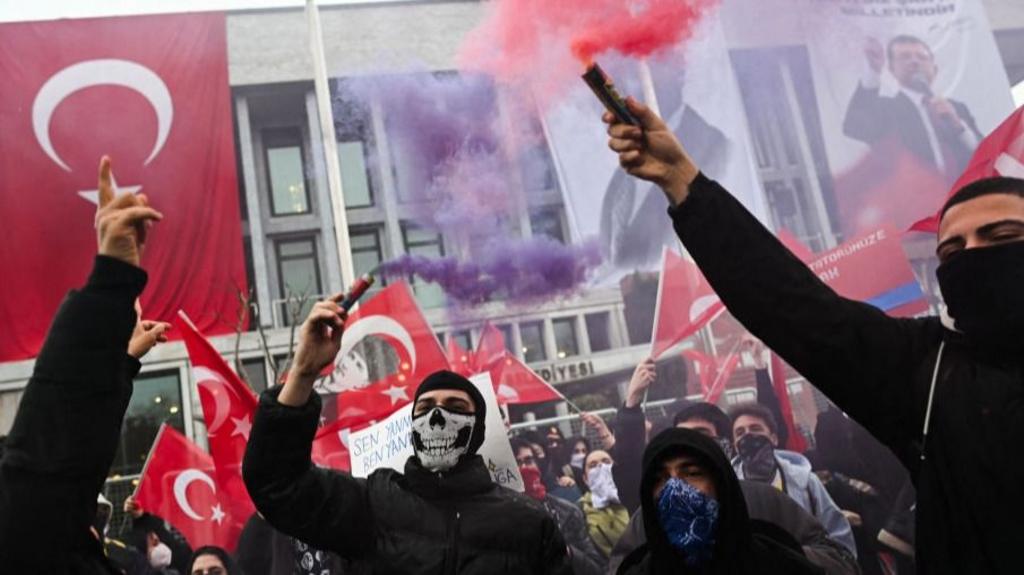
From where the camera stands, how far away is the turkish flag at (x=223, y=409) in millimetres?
5945

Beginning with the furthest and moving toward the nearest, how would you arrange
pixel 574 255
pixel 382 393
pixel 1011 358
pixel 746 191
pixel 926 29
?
1. pixel 574 255
2. pixel 926 29
3. pixel 746 191
4. pixel 382 393
5. pixel 1011 358

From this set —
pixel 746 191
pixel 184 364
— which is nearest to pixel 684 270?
pixel 746 191

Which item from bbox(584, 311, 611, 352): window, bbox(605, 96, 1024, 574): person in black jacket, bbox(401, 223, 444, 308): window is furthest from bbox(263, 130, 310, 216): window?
bbox(605, 96, 1024, 574): person in black jacket

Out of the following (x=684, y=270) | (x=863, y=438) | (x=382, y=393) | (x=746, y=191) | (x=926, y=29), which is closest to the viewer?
(x=863, y=438)

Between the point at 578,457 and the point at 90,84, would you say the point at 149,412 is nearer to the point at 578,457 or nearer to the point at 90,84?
the point at 90,84

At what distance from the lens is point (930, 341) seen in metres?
1.59

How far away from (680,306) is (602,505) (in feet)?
6.70

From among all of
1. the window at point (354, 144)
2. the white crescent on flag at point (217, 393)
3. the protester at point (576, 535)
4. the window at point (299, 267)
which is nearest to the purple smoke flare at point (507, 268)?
the window at point (354, 144)

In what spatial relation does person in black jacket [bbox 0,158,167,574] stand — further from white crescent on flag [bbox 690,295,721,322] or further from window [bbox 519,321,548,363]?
window [bbox 519,321,548,363]

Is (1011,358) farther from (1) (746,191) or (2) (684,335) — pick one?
(1) (746,191)

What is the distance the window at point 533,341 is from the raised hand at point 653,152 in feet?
58.6

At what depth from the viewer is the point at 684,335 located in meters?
7.28

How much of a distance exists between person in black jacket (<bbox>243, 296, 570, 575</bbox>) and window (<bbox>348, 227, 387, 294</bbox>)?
1763 centimetres

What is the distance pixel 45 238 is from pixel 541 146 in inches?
318
